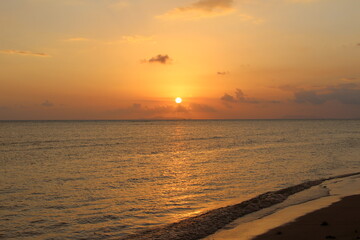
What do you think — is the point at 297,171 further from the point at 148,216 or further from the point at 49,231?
the point at 49,231

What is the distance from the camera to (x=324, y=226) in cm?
1398

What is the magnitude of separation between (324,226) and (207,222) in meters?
5.28

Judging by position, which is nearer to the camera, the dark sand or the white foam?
the dark sand

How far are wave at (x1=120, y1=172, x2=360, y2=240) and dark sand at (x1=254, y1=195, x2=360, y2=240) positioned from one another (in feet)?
9.41

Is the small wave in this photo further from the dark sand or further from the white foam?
the dark sand

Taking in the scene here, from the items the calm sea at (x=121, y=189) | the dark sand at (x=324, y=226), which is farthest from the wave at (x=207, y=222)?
the dark sand at (x=324, y=226)

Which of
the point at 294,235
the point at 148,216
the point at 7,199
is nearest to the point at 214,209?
the point at 148,216

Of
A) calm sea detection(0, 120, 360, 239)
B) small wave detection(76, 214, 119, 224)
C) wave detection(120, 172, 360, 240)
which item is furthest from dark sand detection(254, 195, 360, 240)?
small wave detection(76, 214, 119, 224)

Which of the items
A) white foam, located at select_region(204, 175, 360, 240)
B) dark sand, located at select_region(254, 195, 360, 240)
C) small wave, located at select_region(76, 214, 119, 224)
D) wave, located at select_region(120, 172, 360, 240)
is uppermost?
dark sand, located at select_region(254, 195, 360, 240)

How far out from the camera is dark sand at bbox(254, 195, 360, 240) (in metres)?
12.7

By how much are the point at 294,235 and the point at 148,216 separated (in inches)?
304

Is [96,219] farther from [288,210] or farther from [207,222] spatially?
[288,210]

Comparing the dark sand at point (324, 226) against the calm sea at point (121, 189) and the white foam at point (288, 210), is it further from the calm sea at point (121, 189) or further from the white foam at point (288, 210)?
the calm sea at point (121, 189)

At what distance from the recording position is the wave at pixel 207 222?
14445 mm
